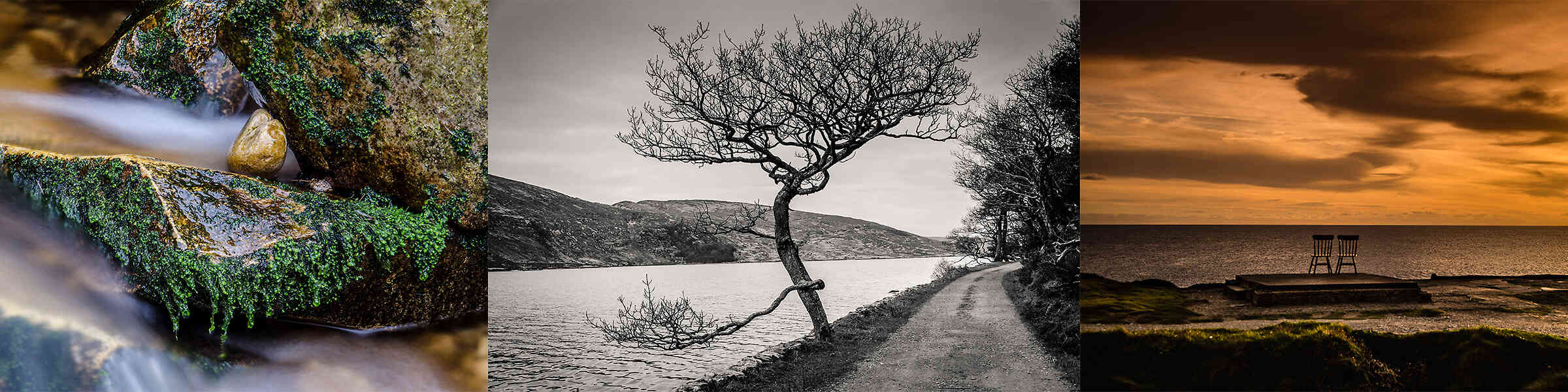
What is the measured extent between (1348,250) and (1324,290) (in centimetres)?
59

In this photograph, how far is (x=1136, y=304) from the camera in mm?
5645

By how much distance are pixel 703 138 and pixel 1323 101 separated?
5.53m

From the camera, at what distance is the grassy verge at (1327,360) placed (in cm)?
526

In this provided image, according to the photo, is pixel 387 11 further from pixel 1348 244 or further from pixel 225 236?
pixel 1348 244

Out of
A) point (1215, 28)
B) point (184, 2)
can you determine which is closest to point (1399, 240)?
point (1215, 28)

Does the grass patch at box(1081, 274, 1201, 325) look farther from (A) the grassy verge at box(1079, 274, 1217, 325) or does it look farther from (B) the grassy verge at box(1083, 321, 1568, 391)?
(B) the grassy verge at box(1083, 321, 1568, 391)

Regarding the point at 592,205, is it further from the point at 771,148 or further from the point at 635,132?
the point at 771,148

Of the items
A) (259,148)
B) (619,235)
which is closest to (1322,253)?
(619,235)

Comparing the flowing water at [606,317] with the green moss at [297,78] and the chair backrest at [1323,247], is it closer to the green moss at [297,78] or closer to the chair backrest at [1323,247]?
the green moss at [297,78]

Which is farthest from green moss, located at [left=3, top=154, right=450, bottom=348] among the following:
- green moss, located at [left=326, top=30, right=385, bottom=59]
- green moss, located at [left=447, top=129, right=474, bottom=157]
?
green moss, located at [left=326, top=30, right=385, bottom=59]

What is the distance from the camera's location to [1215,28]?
589cm

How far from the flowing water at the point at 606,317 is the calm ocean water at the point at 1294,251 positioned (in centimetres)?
339

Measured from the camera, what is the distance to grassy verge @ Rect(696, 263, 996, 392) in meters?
3.84

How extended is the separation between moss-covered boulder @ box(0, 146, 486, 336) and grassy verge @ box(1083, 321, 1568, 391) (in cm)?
515
